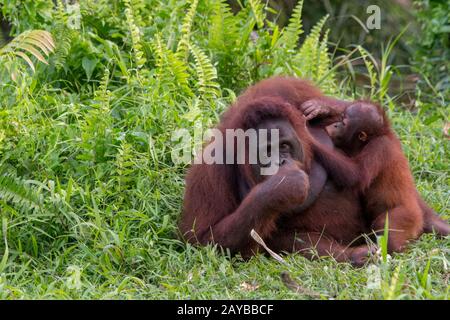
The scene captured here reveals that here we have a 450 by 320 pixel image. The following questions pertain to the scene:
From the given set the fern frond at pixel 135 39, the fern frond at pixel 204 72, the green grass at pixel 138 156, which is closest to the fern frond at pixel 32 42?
the green grass at pixel 138 156

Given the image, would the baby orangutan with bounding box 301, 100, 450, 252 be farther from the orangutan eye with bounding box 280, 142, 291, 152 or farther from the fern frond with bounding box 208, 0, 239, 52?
the fern frond with bounding box 208, 0, 239, 52

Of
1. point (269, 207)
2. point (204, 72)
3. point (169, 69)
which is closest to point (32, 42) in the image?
point (169, 69)

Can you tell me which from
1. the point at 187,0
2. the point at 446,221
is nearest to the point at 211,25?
the point at 187,0

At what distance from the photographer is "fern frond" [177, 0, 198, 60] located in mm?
5984

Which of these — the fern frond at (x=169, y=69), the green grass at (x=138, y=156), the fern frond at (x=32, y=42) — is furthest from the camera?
the fern frond at (x=169, y=69)

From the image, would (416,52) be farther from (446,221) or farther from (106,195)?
(106,195)

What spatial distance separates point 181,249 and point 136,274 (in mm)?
384

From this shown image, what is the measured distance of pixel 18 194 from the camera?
476 centimetres

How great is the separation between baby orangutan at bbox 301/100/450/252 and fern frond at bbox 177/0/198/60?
131 centimetres

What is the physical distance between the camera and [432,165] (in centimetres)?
607

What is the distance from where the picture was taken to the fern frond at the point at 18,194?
475 centimetres

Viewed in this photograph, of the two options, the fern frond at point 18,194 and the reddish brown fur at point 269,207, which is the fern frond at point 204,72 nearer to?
the reddish brown fur at point 269,207

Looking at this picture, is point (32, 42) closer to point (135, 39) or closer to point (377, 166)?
point (135, 39)

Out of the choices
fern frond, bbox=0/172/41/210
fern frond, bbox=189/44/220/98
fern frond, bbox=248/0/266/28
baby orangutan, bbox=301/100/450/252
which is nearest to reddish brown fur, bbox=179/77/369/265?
baby orangutan, bbox=301/100/450/252
